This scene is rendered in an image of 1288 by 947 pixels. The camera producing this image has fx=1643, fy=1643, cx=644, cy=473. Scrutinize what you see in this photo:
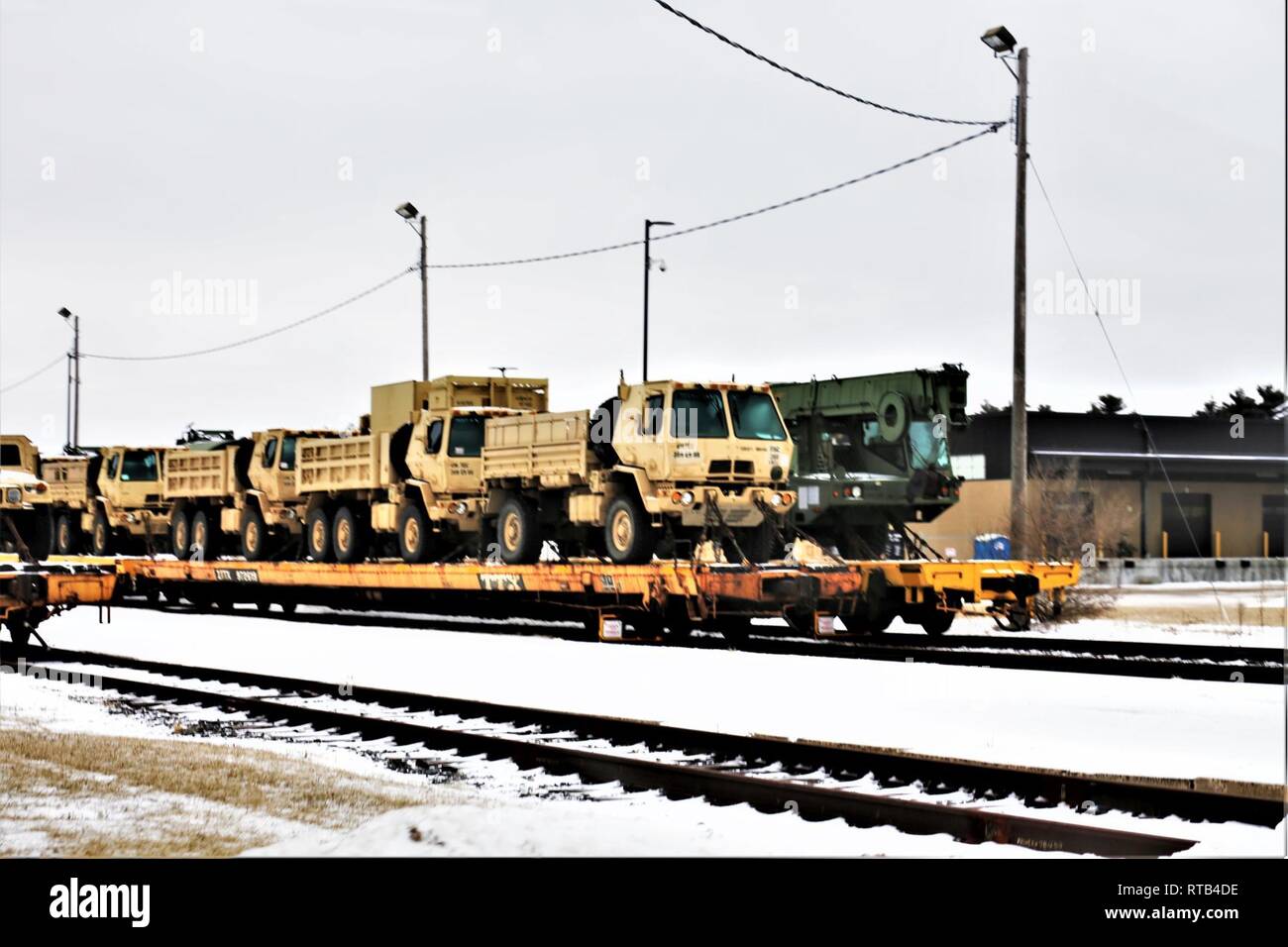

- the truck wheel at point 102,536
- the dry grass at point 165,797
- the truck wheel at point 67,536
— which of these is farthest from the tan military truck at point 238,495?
the dry grass at point 165,797

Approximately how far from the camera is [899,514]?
82.3 feet

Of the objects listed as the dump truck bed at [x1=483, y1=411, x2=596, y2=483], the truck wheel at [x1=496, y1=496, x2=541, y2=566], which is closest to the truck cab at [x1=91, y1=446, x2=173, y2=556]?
the dump truck bed at [x1=483, y1=411, x2=596, y2=483]

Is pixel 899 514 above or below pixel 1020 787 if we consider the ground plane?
above

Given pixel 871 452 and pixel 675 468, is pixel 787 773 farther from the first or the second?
pixel 871 452

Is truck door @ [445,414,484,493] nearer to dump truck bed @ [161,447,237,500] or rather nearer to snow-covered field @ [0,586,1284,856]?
snow-covered field @ [0,586,1284,856]

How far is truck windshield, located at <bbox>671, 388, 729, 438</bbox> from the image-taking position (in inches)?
802

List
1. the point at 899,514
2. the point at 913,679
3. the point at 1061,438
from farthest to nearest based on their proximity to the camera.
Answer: the point at 1061,438 → the point at 899,514 → the point at 913,679

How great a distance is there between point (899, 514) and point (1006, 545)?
550 cm

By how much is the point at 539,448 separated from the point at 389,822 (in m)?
14.9

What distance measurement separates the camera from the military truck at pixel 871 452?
24.8 metres

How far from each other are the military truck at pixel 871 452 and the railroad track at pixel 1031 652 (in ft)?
7.32
